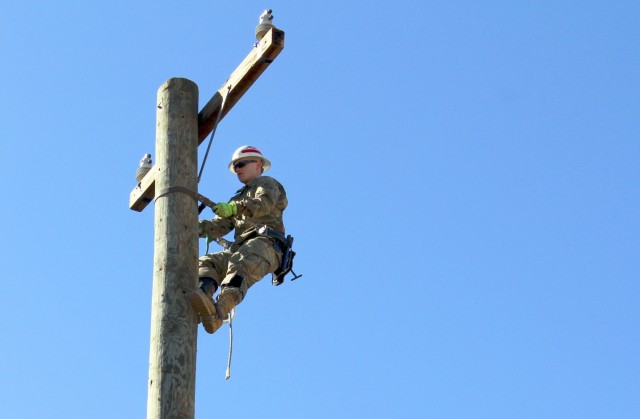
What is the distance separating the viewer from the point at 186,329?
248 inches

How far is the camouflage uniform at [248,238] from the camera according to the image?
7074mm

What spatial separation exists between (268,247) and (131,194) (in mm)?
1096

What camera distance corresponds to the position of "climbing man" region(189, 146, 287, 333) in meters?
6.74

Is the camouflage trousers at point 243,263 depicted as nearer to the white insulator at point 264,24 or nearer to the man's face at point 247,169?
the man's face at point 247,169

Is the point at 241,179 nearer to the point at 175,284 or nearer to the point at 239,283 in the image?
the point at 239,283

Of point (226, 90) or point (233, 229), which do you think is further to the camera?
point (233, 229)

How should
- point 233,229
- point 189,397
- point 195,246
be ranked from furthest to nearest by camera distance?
point 233,229 < point 195,246 < point 189,397

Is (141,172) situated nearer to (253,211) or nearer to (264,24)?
(253,211)

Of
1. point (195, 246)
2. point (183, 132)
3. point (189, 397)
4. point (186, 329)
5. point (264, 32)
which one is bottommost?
point (189, 397)

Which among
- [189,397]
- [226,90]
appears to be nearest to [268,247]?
[226,90]

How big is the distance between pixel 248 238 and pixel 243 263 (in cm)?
39

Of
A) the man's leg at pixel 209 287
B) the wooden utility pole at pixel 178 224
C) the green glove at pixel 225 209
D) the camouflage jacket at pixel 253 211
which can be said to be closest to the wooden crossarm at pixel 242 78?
the wooden utility pole at pixel 178 224

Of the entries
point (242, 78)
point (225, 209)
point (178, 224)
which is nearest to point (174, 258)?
point (178, 224)

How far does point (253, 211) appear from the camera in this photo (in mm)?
7457
